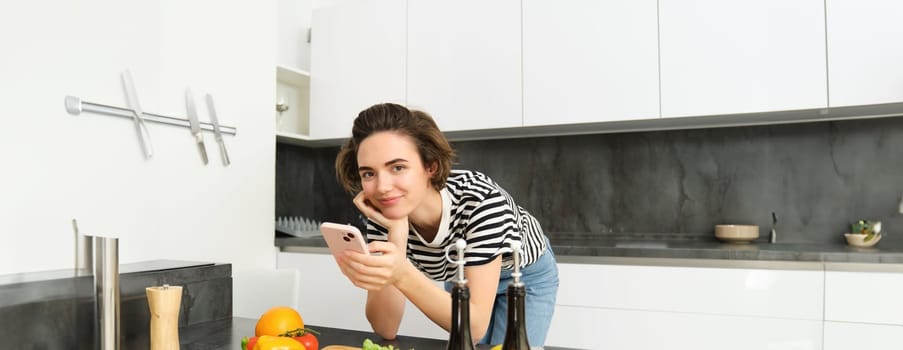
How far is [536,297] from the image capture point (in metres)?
1.76

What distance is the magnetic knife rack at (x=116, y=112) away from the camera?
201 cm

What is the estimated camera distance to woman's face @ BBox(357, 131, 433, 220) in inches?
48.9

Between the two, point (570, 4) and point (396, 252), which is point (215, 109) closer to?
point (570, 4)

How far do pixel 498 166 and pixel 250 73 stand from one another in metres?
1.26

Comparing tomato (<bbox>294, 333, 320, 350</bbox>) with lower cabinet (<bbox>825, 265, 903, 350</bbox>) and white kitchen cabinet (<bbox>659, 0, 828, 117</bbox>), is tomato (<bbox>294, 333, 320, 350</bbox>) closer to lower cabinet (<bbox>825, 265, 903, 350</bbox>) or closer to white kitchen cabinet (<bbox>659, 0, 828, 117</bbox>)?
lower cabinet (<bbox>825, 265, 903, 350</bbox>)

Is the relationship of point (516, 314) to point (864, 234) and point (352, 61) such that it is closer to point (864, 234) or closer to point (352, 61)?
point (864, 234)

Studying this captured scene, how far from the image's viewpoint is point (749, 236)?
2.54m

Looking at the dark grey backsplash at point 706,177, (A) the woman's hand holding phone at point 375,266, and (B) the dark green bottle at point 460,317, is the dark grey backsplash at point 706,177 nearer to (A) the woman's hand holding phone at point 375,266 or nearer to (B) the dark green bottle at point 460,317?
(A) the woman's hand holding phone at point 375,266

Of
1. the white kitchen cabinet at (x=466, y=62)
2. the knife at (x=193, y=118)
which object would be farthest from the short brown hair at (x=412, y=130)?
the white kitchen cabinet at (x=466, y=62)

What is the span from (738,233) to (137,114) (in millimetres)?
2321

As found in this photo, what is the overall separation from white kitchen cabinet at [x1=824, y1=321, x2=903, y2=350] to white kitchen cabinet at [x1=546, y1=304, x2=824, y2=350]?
4 cm

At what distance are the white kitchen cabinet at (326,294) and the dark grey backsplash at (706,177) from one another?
50 cm

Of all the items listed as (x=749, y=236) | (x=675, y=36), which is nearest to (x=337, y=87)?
(x=675, y=36)

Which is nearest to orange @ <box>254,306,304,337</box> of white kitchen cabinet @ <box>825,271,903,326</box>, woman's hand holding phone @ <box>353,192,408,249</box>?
woman's hand holding phone @ <box>353,192,408,249</box>
